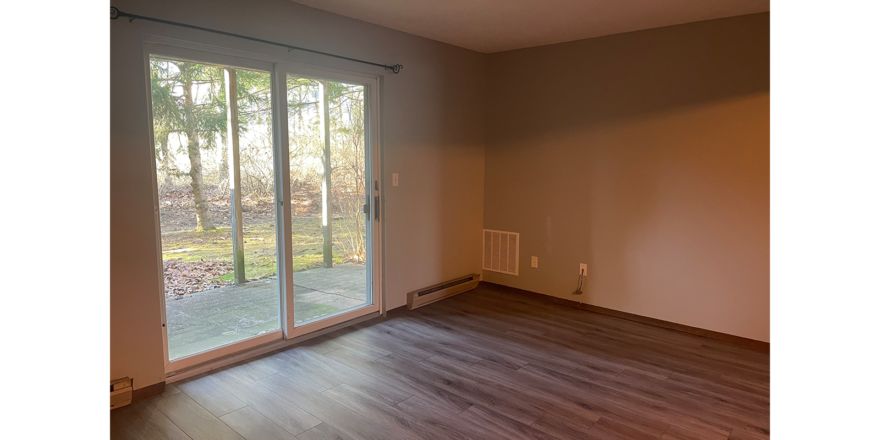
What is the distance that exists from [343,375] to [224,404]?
673mm

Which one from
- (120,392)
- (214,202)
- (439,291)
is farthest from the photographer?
(439,291)

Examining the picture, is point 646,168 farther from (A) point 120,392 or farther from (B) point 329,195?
(A) point 120,392

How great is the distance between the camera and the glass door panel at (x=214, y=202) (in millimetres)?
2922

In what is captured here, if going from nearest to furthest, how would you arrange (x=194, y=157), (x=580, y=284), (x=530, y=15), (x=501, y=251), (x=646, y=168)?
(x=194, y=157) → (x=530, y=15) → (x=646, y=168) → (x=580, y=284) → (x=501, y=251)

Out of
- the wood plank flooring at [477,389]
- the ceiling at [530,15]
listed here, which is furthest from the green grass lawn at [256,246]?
the ceiling at [530,15]

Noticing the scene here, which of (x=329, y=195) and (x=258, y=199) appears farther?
(x=329, y=195)

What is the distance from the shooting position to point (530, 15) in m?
3.56

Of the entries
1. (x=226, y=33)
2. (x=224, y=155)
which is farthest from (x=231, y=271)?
(x=226, y=33)

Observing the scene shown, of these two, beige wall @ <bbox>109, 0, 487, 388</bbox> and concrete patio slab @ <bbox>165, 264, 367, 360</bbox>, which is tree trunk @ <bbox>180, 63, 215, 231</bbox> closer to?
beige wall @ <bbox>109, 0, 487, 388</bbox>

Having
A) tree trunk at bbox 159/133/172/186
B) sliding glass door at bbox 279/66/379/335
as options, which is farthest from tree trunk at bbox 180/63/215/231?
sliding glass door at bbox 279/66/379/335

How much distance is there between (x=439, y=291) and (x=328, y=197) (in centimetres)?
145

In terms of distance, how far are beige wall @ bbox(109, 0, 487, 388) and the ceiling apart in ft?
0.78
